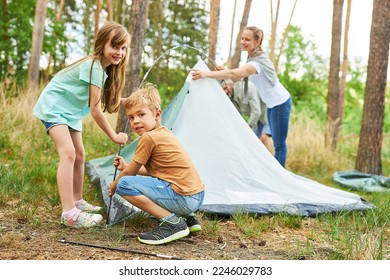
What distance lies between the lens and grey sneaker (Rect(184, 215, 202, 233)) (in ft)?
9.53

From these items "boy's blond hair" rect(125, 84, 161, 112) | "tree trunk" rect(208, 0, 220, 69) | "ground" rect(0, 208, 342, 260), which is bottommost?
"ground" rect(0, 208, 342, 260)

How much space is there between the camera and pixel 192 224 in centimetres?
292

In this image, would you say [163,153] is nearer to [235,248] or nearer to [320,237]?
[235,248]

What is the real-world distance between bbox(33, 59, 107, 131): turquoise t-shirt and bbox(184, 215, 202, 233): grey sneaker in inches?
36.8

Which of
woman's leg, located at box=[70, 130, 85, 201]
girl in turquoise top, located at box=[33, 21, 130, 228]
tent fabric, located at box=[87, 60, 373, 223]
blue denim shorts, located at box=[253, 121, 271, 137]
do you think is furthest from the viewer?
blue denim shorts, located at box=[253, 121, 271, 137]

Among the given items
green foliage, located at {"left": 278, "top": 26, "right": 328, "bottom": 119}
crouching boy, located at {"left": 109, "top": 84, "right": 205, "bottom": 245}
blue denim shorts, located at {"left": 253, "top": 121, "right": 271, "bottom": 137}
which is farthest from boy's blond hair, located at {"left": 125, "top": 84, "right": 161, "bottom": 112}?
green foliage, located at {"left": 278, "top": 26, "right": 328, "bottom": 119}

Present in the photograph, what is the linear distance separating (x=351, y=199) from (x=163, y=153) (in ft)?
5.87

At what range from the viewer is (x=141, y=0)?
548cm

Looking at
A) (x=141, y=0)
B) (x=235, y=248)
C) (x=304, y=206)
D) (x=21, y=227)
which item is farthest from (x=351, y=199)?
(x=141, y=0)

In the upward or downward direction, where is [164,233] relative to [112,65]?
downward

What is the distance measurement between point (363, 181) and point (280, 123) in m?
1.66

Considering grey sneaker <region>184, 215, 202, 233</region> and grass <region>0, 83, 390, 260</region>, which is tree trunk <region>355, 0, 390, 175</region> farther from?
grey sneaker <region>184, 215, 202, 233</region>

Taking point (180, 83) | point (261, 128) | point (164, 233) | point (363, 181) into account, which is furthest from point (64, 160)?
point (180, 83)

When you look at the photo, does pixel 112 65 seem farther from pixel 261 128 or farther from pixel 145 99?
pixel 261 128
